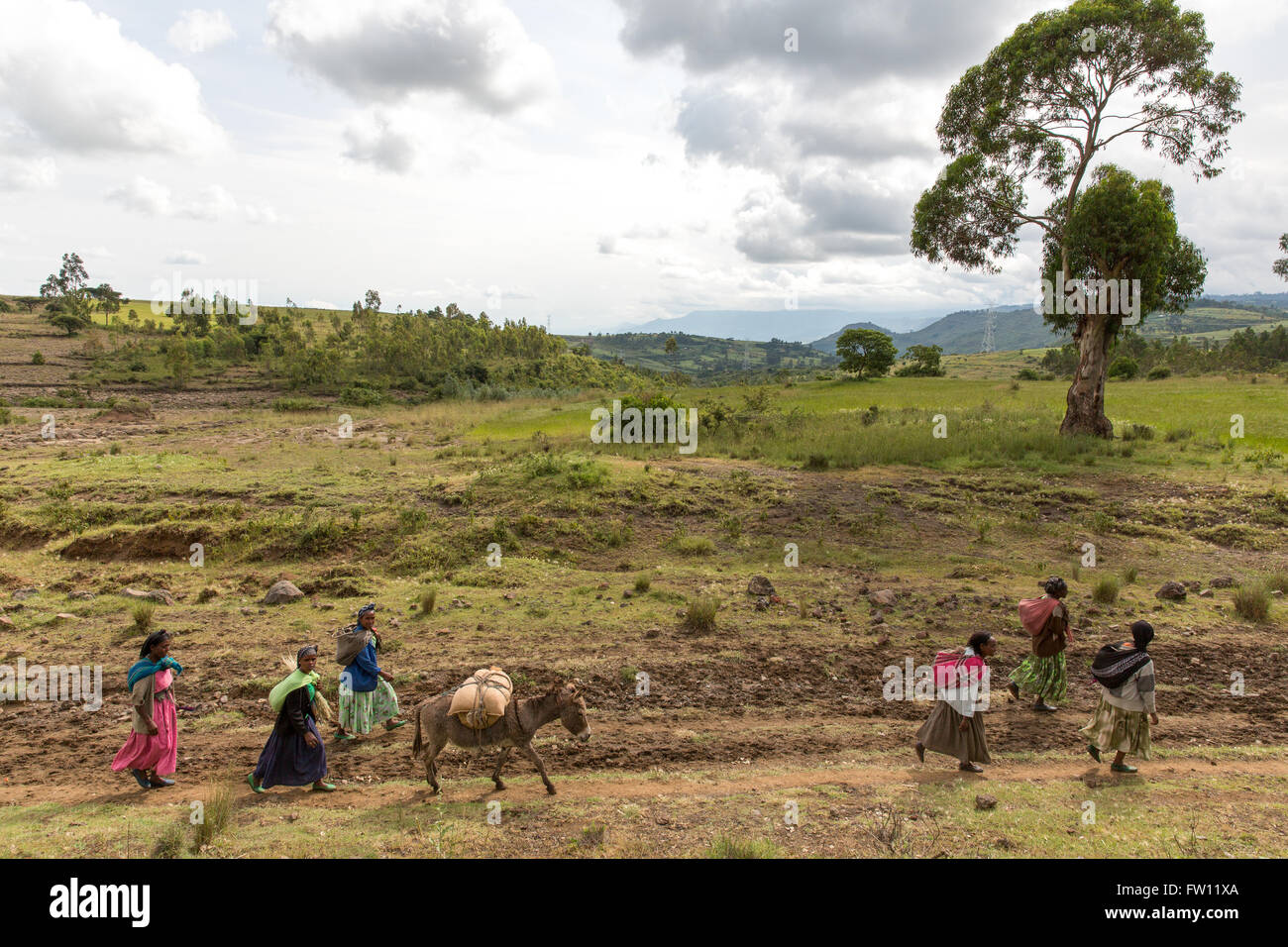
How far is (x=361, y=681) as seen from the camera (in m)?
7.54

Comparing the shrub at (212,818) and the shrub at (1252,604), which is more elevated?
the shrub at (1252,604)

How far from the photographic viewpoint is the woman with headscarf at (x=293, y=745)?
643 centimetres

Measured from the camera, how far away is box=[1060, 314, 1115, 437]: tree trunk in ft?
77.0

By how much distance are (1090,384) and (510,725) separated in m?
24.9

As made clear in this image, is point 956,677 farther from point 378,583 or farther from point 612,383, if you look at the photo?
point 612,383

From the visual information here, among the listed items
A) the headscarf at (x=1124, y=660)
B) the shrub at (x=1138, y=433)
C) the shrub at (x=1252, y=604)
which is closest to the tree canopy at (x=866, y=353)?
the shrub at (x=1138, y=433)

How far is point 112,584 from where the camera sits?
12.6m

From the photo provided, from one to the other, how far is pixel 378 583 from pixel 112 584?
4653 millimetres

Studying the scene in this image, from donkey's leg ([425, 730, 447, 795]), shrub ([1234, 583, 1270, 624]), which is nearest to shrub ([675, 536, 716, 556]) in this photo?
shrub ([1234, 583, 1270, 624])

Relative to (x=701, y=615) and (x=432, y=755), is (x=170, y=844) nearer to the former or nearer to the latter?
(x=432, y=755)

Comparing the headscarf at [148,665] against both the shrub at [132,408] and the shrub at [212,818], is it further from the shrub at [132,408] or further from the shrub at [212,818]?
the shrub at [132,408]

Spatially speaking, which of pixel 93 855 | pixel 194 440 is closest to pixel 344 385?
pixel 194 440

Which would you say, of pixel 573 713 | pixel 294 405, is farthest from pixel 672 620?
pixel 294 405

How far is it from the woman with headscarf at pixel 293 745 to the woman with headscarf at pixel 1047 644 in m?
7.75
